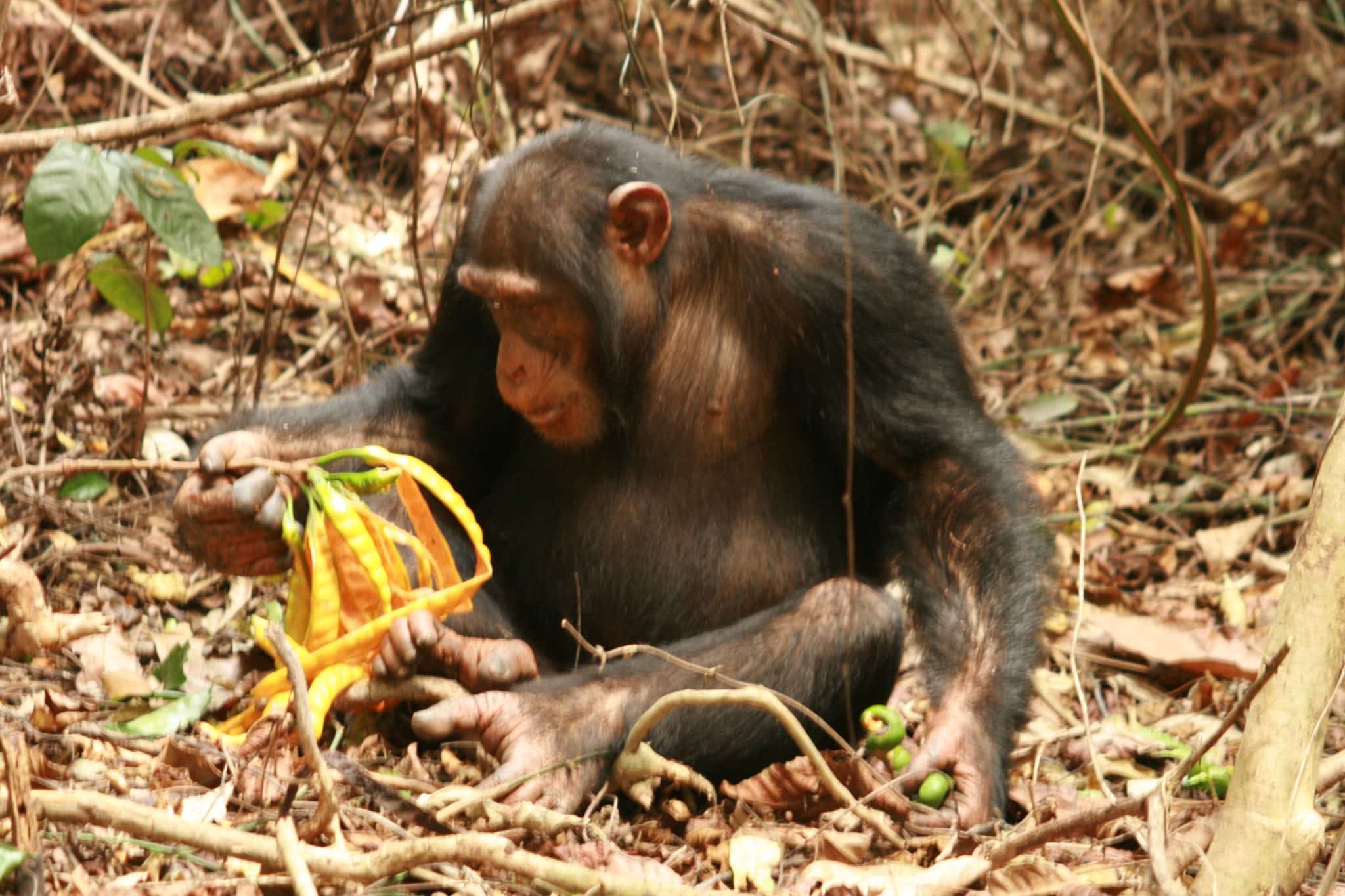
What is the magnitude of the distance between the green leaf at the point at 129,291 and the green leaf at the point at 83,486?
0.62 meters

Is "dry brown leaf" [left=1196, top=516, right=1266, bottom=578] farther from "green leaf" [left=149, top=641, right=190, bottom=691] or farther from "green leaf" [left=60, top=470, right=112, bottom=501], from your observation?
"green leaf" [left=60, top=470, right=112, bottom=501]

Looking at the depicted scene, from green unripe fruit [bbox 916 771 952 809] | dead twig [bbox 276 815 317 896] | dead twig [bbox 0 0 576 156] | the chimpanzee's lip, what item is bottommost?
green unripe fruit [bbox 916 771 952 809]

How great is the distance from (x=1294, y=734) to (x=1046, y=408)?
480 cm

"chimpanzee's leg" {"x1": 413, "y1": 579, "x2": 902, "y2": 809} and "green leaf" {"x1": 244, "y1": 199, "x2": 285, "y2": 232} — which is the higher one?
"green leaf" {"x1": 244, "y1": 199, "x2": 285, "y2": 232}

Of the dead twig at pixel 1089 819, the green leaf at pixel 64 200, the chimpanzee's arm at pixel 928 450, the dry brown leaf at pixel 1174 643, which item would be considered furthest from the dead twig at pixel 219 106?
the dry brown leaf at pixel 1174 643

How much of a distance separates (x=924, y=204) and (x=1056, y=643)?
12.1ft

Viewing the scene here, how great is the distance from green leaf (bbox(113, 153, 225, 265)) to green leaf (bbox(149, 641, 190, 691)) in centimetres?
126

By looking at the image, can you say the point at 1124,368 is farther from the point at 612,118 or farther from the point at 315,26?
the point at 315,26

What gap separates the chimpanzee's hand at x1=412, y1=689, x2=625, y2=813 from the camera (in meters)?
4.24

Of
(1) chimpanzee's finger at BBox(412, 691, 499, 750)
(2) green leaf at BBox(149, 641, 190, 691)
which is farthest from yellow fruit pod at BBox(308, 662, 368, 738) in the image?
(2) green leaf at BBox(149, 641, 190, 691)

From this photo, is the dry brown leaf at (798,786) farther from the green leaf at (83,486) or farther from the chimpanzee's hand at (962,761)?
the green leaf at (83,486)

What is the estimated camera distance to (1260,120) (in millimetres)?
9477

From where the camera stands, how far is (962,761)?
14.1 feet

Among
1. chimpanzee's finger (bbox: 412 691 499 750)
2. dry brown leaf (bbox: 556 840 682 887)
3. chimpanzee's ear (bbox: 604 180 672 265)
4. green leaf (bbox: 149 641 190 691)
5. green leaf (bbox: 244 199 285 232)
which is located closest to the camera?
dry brown leaf (bbox: 556 840 682 887)
